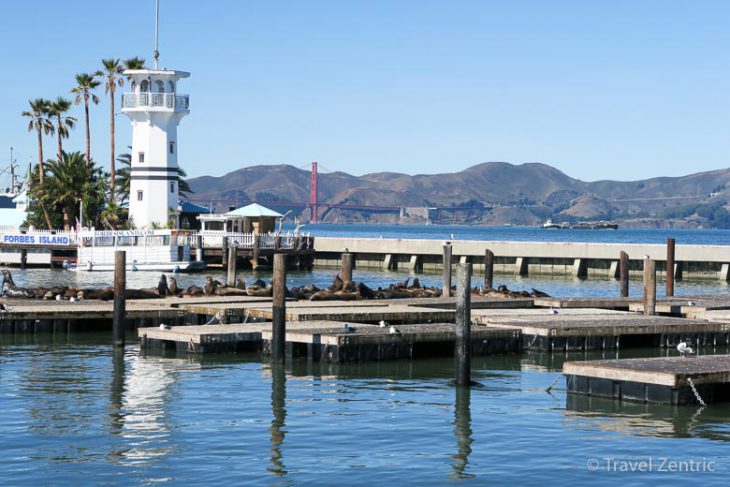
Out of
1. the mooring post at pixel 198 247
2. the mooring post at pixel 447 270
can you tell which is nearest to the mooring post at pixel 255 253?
the mooring post at pixel 198 247

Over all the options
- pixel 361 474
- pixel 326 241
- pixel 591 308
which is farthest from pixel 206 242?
pixel 361 474

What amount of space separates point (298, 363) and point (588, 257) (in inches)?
1680

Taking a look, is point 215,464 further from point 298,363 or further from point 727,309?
point 727,309

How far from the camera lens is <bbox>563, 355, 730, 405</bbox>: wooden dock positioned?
20.5 metres

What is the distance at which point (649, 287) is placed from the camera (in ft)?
109

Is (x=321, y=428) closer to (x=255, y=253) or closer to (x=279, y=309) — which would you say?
(x=279, y=309)

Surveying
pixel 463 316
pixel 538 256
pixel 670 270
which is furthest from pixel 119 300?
pixel 538 256

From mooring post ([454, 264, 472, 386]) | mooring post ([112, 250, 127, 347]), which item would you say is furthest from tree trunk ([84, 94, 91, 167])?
mooring post ([454, 264, 472, 386])

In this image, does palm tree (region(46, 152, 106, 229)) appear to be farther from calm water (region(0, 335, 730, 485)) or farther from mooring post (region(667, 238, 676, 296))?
calm water (region(0, 335, 730, 485))

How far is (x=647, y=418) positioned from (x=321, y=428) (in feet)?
17.3

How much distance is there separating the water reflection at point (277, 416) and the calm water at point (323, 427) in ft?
0.11

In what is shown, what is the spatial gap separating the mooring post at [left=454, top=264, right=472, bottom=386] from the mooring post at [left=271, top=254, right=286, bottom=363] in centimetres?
392

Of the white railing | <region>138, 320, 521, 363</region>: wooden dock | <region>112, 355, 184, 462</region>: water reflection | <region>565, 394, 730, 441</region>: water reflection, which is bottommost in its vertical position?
<region>112, 355, 184, 462</region>: water reflection

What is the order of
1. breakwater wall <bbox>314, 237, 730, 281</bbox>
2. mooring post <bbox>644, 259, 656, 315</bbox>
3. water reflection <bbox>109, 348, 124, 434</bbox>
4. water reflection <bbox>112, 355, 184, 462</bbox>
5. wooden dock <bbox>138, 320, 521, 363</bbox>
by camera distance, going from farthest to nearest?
breakwater wall <bbox>314, 237, 730, 281</bbox> → mooring post <bbox>644, 259, 656, 315</bbox> → wooden dock <bbox>138, 320, 521, 363</bbox> → water reflection <bbox>109, 348, 124, 434</bbox> → water reflection <bbox>112, 355, 184, 462</bbox>
